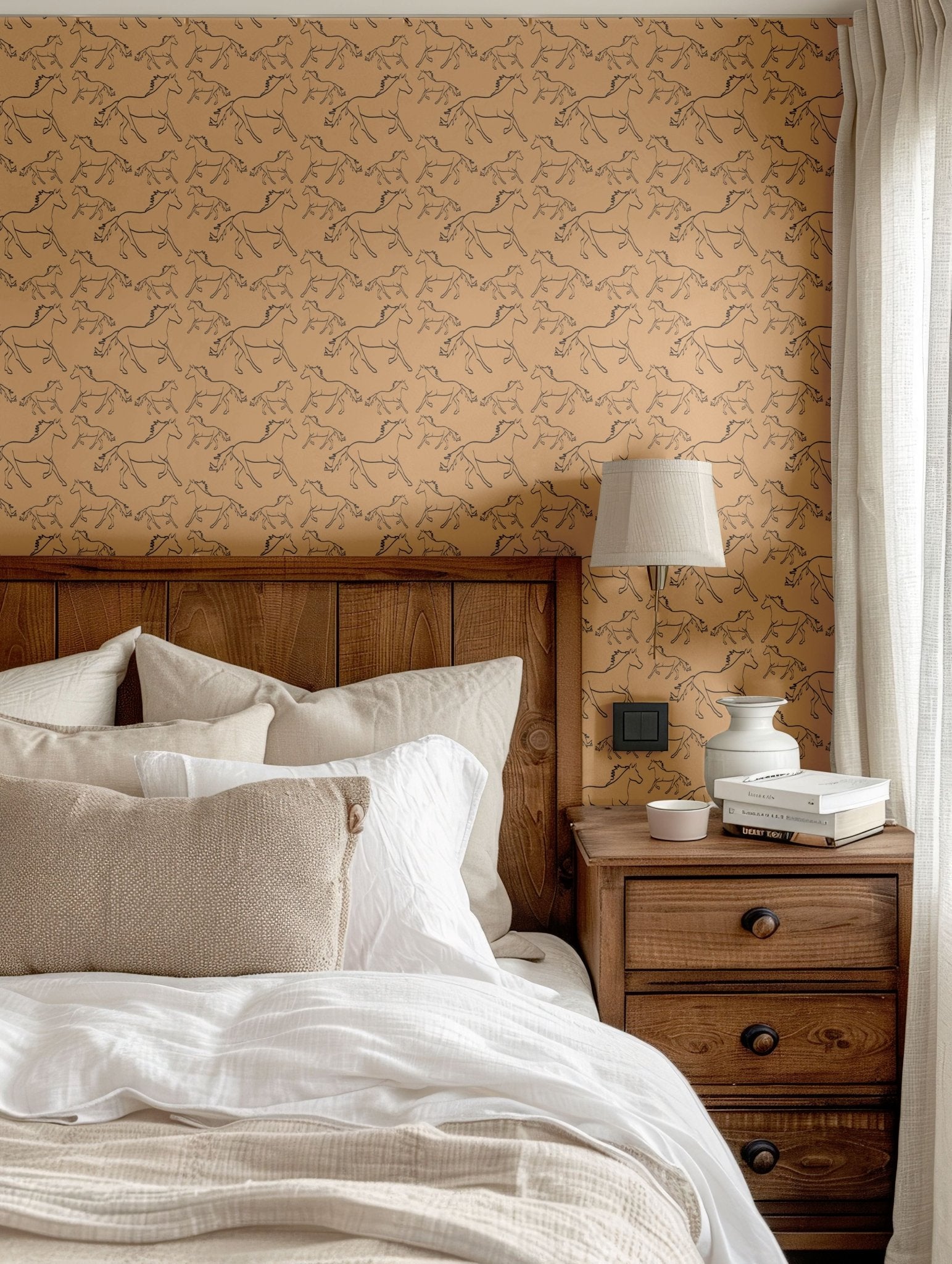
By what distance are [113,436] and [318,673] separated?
28.1 inches

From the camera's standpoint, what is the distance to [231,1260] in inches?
33.9

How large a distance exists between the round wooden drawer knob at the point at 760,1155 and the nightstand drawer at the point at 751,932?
30cm

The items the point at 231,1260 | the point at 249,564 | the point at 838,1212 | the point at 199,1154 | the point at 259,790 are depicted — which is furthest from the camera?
the point at 249,564

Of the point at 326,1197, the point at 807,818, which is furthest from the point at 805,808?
the point at 326,1197

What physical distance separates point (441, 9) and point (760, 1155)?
2.40m

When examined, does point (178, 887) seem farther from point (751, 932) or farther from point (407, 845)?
point (751, 932)

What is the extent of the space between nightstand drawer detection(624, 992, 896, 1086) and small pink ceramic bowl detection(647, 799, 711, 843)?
10.8 inches

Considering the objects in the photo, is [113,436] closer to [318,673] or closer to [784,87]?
[318,673]

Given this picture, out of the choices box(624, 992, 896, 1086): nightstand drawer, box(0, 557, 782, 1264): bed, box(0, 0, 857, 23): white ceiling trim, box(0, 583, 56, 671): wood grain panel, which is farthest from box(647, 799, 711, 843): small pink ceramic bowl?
box(0, 0, 857, 23): white ceiling trim

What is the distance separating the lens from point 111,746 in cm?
174

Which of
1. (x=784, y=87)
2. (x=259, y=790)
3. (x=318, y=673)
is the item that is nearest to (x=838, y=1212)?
(x=259, y=790)

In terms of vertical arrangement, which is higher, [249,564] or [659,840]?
[249,564]

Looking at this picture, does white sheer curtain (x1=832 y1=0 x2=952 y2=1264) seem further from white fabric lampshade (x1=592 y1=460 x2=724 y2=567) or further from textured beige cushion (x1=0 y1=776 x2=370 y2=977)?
textured beige cushion (x1=0 y1=776 x2=370 y2=977)

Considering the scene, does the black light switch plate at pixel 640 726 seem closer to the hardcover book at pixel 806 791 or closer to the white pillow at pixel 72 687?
the hardcover book at pixel 806 791
